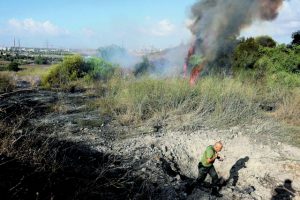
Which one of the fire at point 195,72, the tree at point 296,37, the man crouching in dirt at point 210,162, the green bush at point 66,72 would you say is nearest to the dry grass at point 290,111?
the fire at point 195,72

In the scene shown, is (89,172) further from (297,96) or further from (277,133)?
(297,96)

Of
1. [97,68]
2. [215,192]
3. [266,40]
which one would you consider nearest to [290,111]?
[215,192]

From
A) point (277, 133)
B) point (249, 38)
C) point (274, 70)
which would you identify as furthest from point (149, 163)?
point (249, 38)

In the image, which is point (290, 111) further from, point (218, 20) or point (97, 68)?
point (97, 68)

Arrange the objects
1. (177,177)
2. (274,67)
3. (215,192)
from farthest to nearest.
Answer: (274,67), (177,177), (215,192)

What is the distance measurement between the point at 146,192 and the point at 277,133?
5.45 metres

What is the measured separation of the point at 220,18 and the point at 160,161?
9.12m

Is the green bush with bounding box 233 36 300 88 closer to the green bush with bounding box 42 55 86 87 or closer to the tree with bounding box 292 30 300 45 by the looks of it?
the tree with bounding box 292 30 300 45

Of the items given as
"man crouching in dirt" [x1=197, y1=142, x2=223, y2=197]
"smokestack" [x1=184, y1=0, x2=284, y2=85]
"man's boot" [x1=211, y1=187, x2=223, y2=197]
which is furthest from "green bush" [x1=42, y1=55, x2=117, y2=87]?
"man's boot" [x1=211, y1=187, x2=223, y2=197]

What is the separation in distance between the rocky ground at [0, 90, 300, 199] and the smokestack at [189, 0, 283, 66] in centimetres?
613

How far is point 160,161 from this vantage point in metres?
9.26

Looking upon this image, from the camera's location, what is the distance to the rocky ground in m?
7.04

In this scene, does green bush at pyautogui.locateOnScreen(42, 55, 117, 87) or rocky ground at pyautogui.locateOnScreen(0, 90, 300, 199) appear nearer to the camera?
rocky ground at pyautogui.locateOnScreen(0, 90, 300, 199)

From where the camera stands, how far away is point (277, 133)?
11258 millimetres
